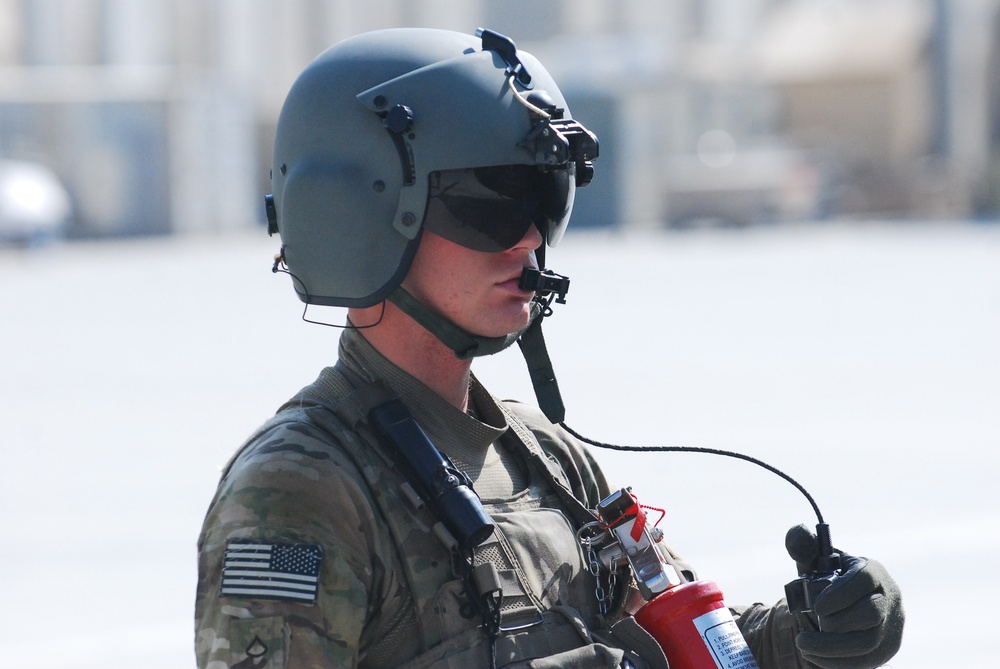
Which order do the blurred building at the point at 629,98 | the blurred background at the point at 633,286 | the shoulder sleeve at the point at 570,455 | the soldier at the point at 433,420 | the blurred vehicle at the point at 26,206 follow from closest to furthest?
the soldier at the point at 433,420, the shoulder sleeve at the point at 570,455, the blurred background at the point at 633,286, the blurred vehicle at the point at 26,206, the blurred building at the point at 629,98

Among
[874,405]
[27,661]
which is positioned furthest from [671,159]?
[27,661]

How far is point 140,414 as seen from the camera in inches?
423

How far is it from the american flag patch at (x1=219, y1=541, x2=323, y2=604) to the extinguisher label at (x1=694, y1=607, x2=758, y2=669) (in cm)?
68

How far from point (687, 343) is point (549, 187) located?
11387 mm

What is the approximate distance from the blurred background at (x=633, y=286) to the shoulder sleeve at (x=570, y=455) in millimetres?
3375

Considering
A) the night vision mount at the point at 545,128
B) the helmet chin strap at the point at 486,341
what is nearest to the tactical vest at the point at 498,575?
the helmet chin strap at the point at 486,341

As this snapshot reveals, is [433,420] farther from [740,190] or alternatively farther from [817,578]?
[740,190]

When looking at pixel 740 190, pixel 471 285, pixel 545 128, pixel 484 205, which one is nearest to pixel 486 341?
pixel 471 285

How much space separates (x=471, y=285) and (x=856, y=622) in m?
0.78

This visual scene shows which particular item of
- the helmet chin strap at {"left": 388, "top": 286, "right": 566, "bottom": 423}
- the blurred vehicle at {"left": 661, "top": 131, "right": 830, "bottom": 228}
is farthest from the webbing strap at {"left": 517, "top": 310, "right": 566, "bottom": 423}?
the blurred vehicle at {"left": 661, "top": 131, "right": 830, "bottom": 228}

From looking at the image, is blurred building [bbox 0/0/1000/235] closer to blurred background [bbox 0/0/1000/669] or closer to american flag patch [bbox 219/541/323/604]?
blurred background [bbox 0/0/1000/669]

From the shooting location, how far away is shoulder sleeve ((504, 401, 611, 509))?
8.94 feet

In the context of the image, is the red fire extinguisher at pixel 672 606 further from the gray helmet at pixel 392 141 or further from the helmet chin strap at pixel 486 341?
the gray helmet at pixel 392 141

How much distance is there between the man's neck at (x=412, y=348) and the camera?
252 cm
